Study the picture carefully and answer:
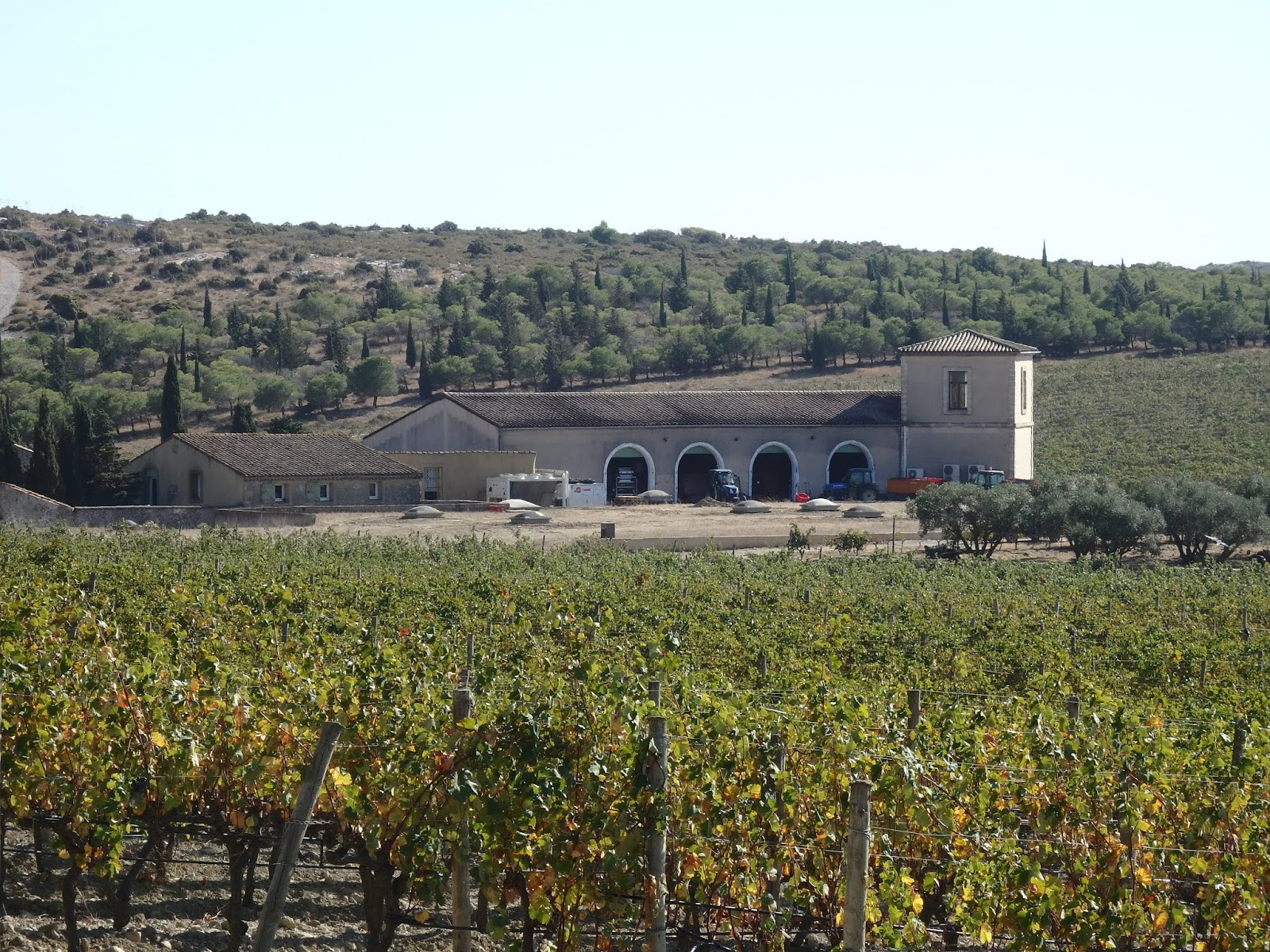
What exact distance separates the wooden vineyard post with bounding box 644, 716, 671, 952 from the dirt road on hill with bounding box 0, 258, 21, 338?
82.0m

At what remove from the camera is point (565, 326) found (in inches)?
3329

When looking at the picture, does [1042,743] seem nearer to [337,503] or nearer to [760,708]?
[760,708]

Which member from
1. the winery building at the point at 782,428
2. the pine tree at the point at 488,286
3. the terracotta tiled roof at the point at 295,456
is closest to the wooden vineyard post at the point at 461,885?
the terracotta tiled roof at the point at 295,456

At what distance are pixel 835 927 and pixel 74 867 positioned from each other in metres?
3.91

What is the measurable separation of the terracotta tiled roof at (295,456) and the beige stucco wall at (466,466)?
4.91ft

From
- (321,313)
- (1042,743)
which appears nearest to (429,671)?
(1042,743)

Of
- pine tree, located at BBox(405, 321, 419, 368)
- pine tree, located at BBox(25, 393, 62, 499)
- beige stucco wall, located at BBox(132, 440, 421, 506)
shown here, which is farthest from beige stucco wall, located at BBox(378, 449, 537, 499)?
pine tree, located at BBox(405, 321, 419, 368)

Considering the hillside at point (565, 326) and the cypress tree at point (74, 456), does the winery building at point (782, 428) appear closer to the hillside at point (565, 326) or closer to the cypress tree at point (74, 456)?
the hillside at point (565, 326)

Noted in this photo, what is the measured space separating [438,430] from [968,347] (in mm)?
17085

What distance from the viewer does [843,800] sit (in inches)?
319

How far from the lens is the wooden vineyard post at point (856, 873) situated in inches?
235

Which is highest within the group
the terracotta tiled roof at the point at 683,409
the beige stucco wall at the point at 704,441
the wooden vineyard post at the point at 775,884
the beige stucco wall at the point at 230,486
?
the terracotta tiled roof at the point at 683,409

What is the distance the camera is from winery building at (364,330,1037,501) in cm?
4912

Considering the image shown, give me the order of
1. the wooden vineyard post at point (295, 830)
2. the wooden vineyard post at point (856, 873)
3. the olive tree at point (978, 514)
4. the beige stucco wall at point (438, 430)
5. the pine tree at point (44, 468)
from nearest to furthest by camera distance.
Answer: the wooden vineyard post at point (856, 873), the wooden vineyard post at point (295, 830), the olive tree at point (978, 514), the pine tree at point (44, 468), the beige stucco wall at point (438, 430)
